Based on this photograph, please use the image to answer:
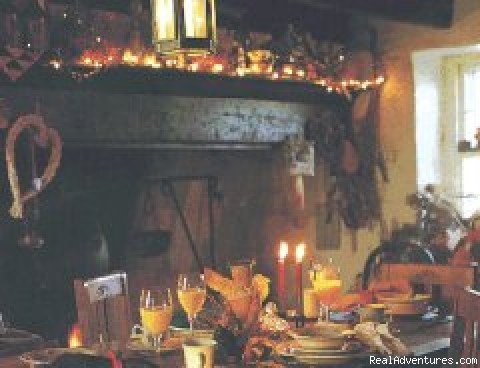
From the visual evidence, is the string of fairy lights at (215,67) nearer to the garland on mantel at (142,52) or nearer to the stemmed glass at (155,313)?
the garland on mantel at (142,52)

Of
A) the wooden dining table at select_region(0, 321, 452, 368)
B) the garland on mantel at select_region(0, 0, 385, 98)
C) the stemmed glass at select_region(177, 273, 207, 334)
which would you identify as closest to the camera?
the wooden dining table at select_region(0, 321, 452, 368)

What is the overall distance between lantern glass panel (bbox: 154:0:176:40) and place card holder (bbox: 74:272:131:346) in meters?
1.06

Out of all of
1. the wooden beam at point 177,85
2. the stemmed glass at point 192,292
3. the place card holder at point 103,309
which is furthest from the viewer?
the wooden beam at point 177,85

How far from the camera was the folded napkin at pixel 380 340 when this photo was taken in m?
3.17

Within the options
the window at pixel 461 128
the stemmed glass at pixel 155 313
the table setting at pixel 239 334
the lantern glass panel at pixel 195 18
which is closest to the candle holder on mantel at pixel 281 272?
the table setting at pixel 239 334

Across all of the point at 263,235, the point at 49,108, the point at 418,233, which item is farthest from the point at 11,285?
the point at 418,233

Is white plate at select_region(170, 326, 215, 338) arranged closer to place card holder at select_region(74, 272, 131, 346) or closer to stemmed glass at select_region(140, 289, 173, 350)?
stemmed glass at select_region(140, 289, 173, 350)

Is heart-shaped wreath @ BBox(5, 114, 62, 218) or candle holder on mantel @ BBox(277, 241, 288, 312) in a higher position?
heart-shaped wreath @ BBox(5, 114, 62, 218)

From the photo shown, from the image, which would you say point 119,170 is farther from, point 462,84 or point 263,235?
point 462,84

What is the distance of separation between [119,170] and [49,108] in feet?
3.03

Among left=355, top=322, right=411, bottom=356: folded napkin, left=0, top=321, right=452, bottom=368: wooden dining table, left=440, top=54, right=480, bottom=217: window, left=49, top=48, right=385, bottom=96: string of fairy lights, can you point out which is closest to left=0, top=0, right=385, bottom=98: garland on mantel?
left=49, top=48, right=385, bottom=96: string of fairy lights

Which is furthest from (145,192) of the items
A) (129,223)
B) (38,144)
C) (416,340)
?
(416,340)

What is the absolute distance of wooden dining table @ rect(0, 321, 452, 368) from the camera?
320 cm

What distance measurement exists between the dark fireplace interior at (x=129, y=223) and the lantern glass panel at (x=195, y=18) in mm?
2054
